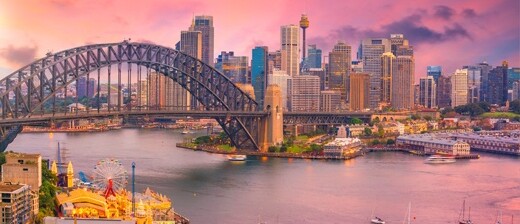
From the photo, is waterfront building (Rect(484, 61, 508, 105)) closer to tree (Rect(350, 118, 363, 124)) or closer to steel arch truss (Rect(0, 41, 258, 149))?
tree (Rect(350, 118, 363, 124))

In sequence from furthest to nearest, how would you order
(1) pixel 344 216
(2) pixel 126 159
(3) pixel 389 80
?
(3) pixel 389 80, (2) pixel 126 159, (1) pixel 344 216

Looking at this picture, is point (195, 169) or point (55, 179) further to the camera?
point (195, 169)

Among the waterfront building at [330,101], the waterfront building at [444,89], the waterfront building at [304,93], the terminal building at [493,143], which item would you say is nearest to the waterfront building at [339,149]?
the terminal building at [493,143]

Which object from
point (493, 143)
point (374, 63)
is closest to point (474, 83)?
point (374, 63)

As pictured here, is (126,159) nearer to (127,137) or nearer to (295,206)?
(295,206)

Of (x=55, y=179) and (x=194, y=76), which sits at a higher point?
(x=194, y=76)

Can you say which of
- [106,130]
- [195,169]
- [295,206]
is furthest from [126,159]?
[106,130]
